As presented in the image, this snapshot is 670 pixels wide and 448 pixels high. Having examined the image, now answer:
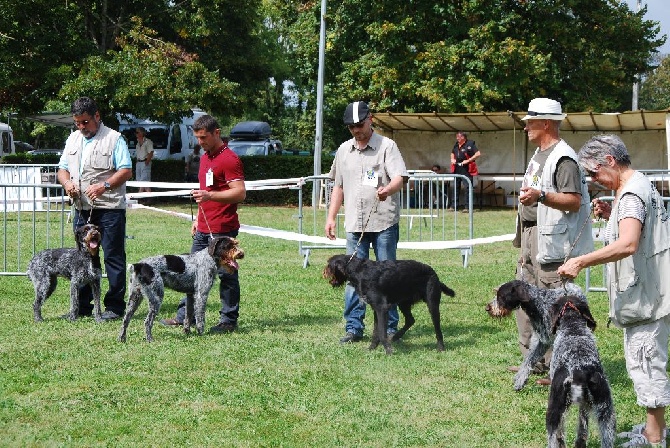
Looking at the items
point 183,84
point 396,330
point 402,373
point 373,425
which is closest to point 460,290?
point 396,330

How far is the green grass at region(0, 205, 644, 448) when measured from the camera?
5422 millimetres

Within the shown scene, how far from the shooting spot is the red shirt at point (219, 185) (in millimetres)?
8203

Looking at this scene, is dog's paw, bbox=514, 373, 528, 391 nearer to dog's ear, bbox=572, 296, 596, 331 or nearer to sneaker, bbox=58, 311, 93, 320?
dog's ear, bbox=572, 296, 596, 331

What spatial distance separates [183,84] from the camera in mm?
24312

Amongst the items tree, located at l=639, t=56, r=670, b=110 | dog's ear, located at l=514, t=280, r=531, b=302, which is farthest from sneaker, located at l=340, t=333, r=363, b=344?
tree, located at l=639, t=56, r=670, b=110

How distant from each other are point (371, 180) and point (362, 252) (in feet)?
2.10

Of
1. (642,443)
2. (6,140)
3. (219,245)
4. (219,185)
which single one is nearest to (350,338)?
(219,245)

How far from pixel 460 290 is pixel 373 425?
5.46 metres

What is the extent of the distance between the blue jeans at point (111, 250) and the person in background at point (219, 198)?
87 centimetres

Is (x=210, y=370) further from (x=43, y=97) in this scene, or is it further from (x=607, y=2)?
(x=607, y=2)

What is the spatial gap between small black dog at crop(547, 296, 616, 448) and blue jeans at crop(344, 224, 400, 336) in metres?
2.91

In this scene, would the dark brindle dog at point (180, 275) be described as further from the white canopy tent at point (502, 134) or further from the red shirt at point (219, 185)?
the white canopy tent at point (502, 134)

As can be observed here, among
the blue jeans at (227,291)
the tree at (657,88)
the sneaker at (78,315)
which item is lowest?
the sneaker at (78,315)

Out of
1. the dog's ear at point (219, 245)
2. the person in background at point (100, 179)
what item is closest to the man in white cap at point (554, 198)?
the dog's ear at point (219, 245)
